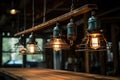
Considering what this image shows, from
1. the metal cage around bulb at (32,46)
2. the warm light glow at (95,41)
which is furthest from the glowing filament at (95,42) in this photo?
the metal cage around bulb at (32,46)

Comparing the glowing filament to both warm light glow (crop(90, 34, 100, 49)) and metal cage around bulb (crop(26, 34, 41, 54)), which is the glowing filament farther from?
metal cage around bulb (crop(26, 34, 41, 54))

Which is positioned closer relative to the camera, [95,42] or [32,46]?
[95,42]

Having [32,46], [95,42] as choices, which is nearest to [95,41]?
[95,42]

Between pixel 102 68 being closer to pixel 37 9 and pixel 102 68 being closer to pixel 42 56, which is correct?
pixel 37 9

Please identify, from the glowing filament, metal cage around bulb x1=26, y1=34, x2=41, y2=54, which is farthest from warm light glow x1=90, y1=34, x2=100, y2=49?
metal cage around bulb x1=26, y1=34, x2=41, y2=54

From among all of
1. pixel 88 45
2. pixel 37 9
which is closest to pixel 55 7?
pixel 37 9

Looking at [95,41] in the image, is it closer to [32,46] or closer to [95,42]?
[95,42]

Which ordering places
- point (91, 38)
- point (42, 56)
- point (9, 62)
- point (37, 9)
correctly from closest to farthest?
point (91, 38), point (37, 9), point (9, 62), point (42, 56)

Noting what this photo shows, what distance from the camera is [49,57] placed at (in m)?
17.0

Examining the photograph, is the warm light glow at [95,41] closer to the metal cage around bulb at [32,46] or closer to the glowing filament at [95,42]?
the glowing filament at [95,42]

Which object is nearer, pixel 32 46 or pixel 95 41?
pixel 95 41

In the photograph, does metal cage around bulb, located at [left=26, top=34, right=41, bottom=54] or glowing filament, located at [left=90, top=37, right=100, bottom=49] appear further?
metal cage around bulb, located at [left=26, top=34, right=41, bottom=54]

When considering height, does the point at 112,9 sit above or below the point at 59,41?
above

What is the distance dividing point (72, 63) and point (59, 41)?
9.23 m
